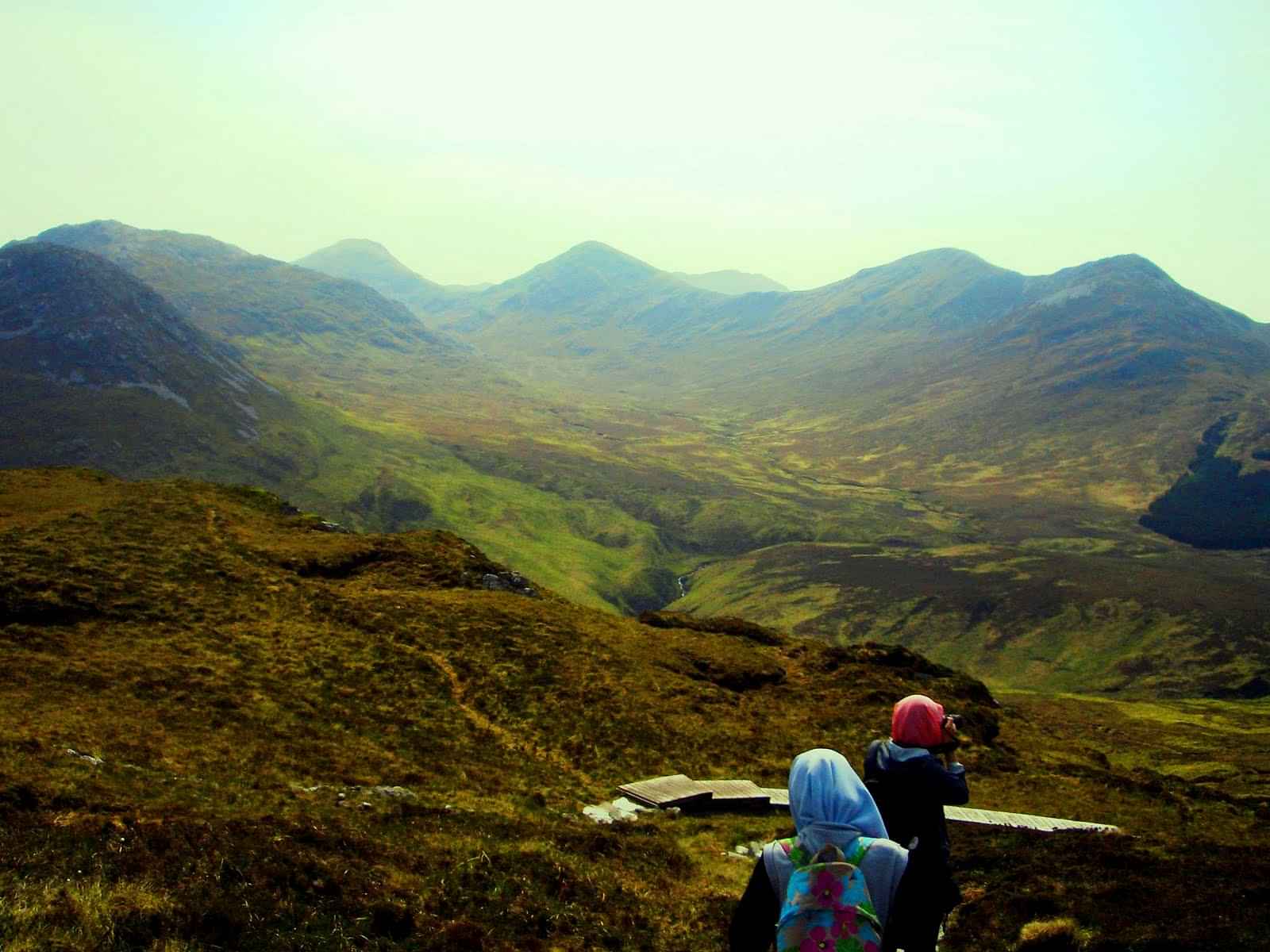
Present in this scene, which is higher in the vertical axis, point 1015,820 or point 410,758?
point 410,758

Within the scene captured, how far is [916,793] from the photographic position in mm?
8672

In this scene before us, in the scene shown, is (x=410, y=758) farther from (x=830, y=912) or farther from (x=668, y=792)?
(x=830, y=912)

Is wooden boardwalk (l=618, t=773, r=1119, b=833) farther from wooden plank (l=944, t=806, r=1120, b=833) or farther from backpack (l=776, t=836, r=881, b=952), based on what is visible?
backpack (l=776, t=836, r=881, b=952)

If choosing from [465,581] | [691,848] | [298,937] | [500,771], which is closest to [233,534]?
[465,581]

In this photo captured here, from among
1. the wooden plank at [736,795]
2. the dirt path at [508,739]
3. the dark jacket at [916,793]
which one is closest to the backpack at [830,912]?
the dark jacket at [916,793]

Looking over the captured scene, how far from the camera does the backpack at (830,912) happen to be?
660 cm

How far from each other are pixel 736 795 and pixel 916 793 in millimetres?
21427

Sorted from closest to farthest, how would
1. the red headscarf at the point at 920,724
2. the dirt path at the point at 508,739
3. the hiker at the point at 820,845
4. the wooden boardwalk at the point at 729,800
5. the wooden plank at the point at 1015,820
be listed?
the hiker at the point at 820,845 < the red headscarf at the point at 920,724 < the wooden plank at the point at 1015,820 < the wooden boardwalk at the point at 729,800 < the dirt path at the point at 508,739

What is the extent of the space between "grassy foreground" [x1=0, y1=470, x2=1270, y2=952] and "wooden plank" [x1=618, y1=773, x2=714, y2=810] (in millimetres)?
1649

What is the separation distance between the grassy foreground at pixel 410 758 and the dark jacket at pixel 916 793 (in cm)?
739

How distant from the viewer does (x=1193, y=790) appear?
40.9 m

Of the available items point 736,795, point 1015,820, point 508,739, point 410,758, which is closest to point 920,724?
point 736,795

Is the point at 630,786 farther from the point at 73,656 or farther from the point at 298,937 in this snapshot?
the point at 73,656

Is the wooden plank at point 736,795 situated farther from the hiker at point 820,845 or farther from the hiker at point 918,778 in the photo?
the hiker at point 820,845
